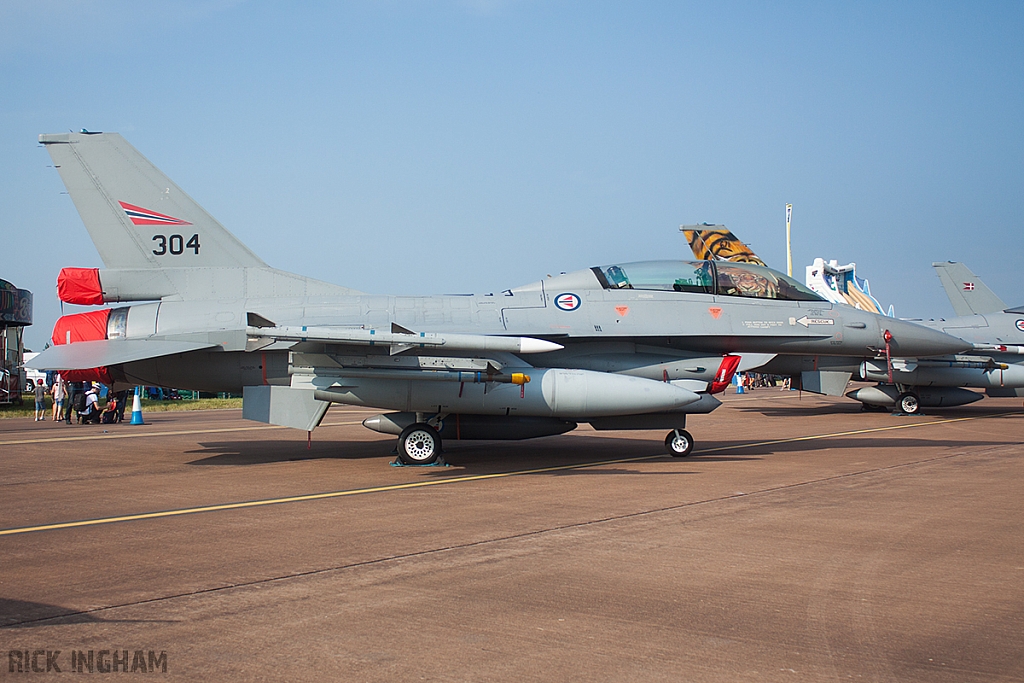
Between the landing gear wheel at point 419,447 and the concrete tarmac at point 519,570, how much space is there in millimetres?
297

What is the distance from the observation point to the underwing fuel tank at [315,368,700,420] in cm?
1026

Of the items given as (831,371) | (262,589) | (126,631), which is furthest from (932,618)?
(831,371)

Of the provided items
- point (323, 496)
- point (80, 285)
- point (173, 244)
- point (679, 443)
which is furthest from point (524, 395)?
point (80, 285)

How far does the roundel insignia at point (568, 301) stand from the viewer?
1143 centimetres

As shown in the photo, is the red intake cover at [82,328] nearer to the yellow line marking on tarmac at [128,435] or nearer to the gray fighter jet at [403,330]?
the gray fighter jet at [403,330]

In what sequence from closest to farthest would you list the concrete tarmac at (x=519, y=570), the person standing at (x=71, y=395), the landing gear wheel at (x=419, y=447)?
1. the concrete tarmac at (x=519, y=570)
2. the landing gear wheel at (x=419, y=447)
3. the person standing at (x=71, y=395)

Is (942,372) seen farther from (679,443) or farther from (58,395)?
(58,395)

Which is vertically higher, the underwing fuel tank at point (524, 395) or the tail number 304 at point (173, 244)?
the tail number 304 at point (173, 244)

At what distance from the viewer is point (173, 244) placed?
11438mm

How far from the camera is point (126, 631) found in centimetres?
400

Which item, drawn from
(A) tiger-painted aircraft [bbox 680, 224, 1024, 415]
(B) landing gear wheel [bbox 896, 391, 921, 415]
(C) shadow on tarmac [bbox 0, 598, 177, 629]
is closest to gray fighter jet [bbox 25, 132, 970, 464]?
(C) shadow on tarmac [bbox 0, 598, 177, 629]

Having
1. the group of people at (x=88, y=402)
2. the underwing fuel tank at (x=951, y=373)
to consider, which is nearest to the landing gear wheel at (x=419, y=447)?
the group of people at (x=88, y=402)

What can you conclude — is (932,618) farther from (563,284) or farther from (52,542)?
(563,284)

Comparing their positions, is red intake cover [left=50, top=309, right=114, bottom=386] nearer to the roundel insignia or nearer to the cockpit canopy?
the roundel insignia
